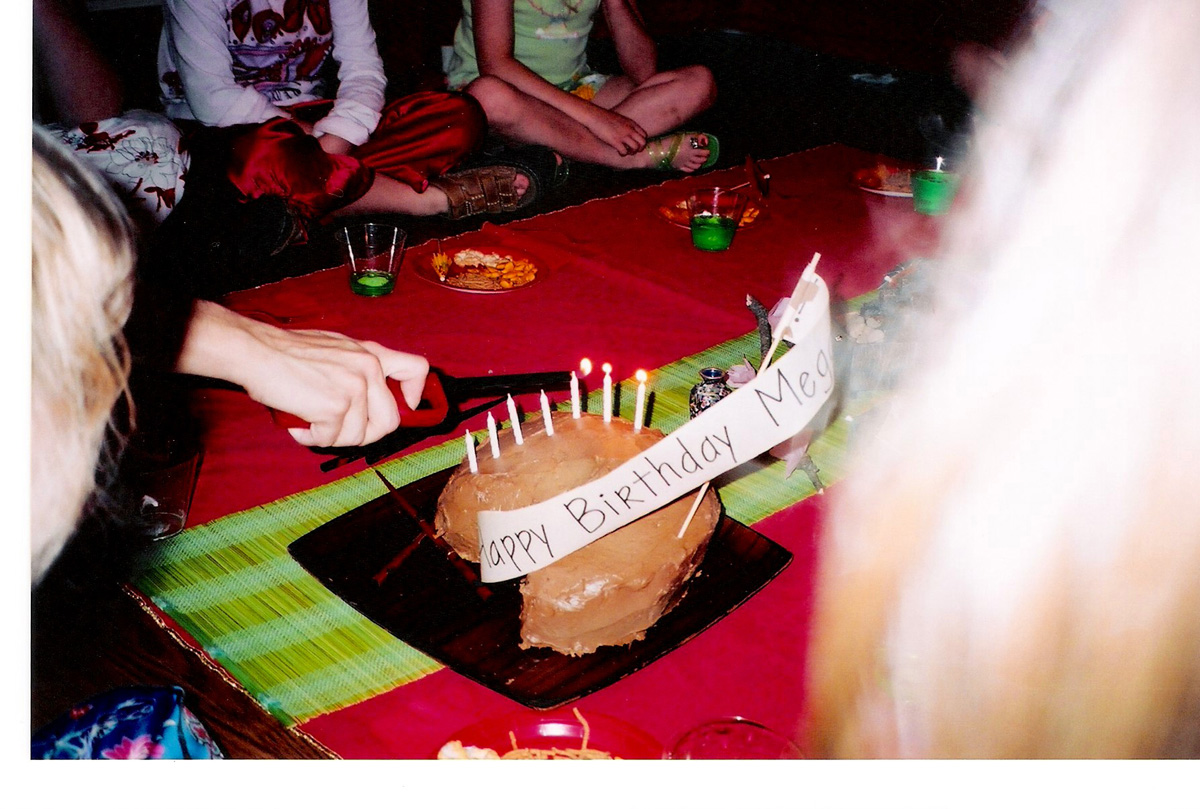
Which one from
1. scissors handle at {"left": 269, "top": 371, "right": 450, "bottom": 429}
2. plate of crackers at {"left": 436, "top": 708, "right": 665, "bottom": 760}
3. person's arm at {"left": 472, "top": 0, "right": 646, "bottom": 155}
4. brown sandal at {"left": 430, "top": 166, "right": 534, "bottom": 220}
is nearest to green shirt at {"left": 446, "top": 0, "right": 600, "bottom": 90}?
person's arm at {"left": 472, "top": 0, "right": 646, "bottom": 155}

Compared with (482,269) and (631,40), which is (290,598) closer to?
(482,269)

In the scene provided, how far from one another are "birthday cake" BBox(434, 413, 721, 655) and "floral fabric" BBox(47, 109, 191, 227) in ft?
4.82

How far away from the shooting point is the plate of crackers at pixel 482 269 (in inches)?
61.4

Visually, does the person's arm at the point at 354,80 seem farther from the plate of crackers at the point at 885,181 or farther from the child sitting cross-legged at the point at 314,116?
the plate of crackers at the point at 885,181

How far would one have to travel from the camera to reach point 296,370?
975mm

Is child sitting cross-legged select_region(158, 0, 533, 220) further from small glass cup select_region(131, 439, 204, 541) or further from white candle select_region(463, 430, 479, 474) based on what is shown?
white candle select_region(463, 430, 479, 474)

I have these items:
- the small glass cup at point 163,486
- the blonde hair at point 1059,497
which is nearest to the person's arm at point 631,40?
the blonde hair at point 1059,497

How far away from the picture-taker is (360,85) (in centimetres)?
273

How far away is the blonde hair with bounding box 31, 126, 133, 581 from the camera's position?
718mm

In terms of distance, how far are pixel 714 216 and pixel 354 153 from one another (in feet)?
4.39

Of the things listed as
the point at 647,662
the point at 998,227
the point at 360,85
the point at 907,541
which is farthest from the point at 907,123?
the point at 647,662

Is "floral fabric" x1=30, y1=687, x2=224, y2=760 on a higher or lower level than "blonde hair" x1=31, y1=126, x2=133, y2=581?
lower
